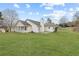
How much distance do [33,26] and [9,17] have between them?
186mm

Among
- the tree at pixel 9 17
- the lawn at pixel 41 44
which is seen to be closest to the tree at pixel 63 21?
the lawn at pixel 41 44

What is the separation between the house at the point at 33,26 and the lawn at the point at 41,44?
0.03 meters

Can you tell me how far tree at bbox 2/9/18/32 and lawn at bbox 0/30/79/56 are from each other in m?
0.08

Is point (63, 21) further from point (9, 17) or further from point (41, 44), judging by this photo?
point (9, 17)

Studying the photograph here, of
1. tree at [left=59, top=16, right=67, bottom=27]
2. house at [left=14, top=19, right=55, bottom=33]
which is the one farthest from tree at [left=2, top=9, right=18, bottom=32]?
tree at [left=59, top=16, right=67, bottom=27]

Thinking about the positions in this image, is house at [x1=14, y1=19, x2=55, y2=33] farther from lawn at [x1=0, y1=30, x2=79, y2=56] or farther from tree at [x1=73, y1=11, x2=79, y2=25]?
tree at [x1=73, y1=11, x2=79, y2=25]

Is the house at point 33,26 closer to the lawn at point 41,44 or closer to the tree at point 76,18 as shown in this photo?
the lawn at point 41,44

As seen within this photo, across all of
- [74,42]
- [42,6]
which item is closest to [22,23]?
[42,6]

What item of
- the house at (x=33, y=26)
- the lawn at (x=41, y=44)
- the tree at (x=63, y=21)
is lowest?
the lawn at (x=41, y=44)

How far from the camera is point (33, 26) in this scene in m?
2.06

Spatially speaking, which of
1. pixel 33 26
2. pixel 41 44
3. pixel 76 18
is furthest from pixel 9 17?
pixel 76 18

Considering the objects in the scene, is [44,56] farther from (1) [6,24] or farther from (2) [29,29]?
(1) [6,24]

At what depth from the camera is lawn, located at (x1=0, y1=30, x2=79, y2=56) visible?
80.2 inches

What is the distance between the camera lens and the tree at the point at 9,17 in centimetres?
205
